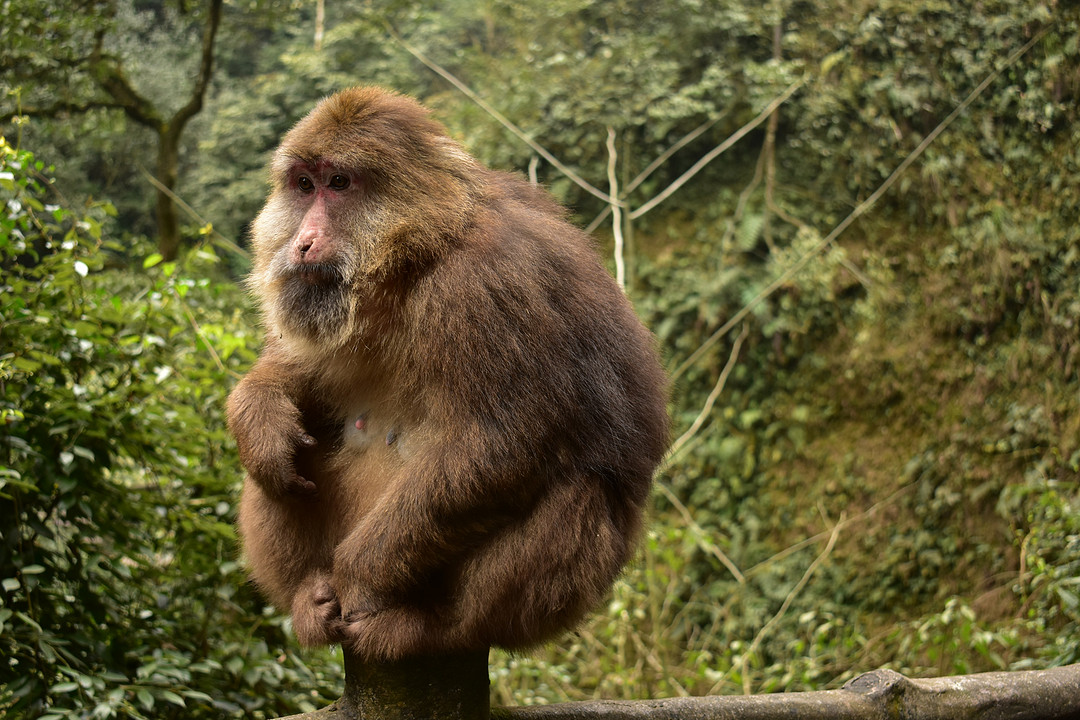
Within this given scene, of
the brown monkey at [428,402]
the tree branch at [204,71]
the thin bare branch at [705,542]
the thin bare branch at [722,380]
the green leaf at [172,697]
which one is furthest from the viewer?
the tree branch at [204,71]

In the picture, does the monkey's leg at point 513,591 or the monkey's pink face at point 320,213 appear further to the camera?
the monkey's pink face at point 320,213

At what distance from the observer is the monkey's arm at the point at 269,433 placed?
8.76 ft

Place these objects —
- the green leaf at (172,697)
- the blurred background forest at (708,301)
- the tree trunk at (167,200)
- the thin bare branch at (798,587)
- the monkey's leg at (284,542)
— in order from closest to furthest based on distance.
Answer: the monkey's leg at (284,542) → the green leaf at (172,697) → the blurred background forest at (708,301) → the thin bare branch at (798,587) → the tree trunk at (167,200)

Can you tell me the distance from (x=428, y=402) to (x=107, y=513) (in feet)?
5.66

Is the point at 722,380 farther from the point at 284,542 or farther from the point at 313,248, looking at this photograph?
the point at 313,248

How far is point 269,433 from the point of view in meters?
2.69

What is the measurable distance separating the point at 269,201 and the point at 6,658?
1745mm

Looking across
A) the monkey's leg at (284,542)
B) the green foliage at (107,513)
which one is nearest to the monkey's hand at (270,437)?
the monkey's leg at (284,542)

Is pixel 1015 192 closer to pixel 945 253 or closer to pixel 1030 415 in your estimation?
pixel 945 253

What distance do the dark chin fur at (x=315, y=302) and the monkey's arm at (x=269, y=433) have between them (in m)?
0.24

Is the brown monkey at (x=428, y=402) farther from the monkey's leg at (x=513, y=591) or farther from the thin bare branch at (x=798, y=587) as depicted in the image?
the thin bare branch at (x=798, y=587)

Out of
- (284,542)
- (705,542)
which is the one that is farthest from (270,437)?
(705,542)

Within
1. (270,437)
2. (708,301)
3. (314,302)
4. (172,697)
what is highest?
(314,302)

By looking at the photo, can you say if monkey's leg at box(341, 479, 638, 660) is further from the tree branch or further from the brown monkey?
the tree branch
